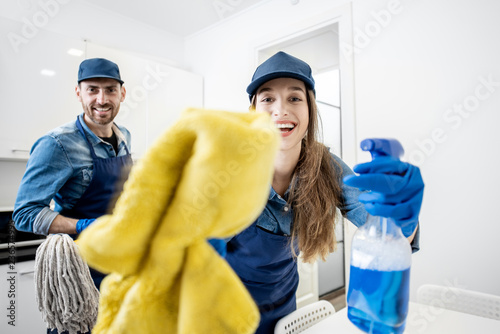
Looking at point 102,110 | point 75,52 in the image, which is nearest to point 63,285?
point 102,110

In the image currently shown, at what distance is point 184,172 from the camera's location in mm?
250

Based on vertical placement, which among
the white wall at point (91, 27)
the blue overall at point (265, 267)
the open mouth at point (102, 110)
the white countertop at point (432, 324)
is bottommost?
the white countertop at point (432, 324)

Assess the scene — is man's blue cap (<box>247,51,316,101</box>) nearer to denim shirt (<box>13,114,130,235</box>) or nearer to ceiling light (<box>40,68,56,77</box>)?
denim shirt (<box>13,114,130,235</box>)

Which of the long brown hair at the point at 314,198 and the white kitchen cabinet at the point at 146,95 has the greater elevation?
the white kitchen cabinet at the point at 146,95

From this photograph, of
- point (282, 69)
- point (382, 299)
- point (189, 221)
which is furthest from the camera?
point (282, 69)

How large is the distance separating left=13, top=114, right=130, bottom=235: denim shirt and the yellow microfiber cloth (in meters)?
0.94

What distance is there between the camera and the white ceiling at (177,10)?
8.29ft

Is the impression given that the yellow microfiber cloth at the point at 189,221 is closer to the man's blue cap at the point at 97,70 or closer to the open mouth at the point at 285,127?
the open mouth at the point at 285,127

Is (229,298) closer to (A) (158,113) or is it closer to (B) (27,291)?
(B) (27,291)

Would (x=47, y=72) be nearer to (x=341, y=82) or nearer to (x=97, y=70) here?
(x=97, y=70)

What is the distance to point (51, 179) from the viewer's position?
1.03 metres

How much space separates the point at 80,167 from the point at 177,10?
208 centimetres

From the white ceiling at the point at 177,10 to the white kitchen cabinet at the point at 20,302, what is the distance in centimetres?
214

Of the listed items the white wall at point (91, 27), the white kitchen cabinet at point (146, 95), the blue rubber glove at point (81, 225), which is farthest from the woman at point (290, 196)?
the white wall at point (91, 27)
